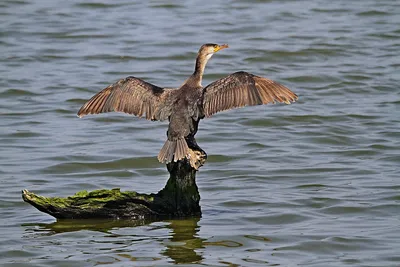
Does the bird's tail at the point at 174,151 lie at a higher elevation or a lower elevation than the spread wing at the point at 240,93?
lower

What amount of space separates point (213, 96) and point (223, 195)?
73.8 inches

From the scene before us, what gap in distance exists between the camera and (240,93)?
8.62m

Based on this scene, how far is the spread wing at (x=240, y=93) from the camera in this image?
847 centimetres

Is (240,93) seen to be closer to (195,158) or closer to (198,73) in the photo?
(198,73)

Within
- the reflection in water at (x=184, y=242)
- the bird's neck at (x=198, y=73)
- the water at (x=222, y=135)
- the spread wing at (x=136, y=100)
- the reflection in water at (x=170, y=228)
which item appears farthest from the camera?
the bird's neck at (x=198, y=73)

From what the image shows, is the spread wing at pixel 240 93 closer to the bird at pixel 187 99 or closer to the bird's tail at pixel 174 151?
the bird at pixel 187 99

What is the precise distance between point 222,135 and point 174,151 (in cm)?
484

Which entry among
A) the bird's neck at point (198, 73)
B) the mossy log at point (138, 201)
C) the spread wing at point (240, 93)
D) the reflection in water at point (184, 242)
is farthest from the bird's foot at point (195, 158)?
the bird's neck at point (198, 73)

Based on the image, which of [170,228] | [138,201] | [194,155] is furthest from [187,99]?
[170,228]

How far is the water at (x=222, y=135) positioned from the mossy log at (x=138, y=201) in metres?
0.12

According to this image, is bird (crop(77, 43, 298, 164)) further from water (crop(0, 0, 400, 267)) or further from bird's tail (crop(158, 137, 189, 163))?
water (crop(0, 0, 400, 267))

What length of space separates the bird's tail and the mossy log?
0.15 metres

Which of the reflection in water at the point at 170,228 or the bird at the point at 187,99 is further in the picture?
the bird at the point at 187,99

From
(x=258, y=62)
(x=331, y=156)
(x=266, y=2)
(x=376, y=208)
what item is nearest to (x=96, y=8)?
(x=266, y=2)
